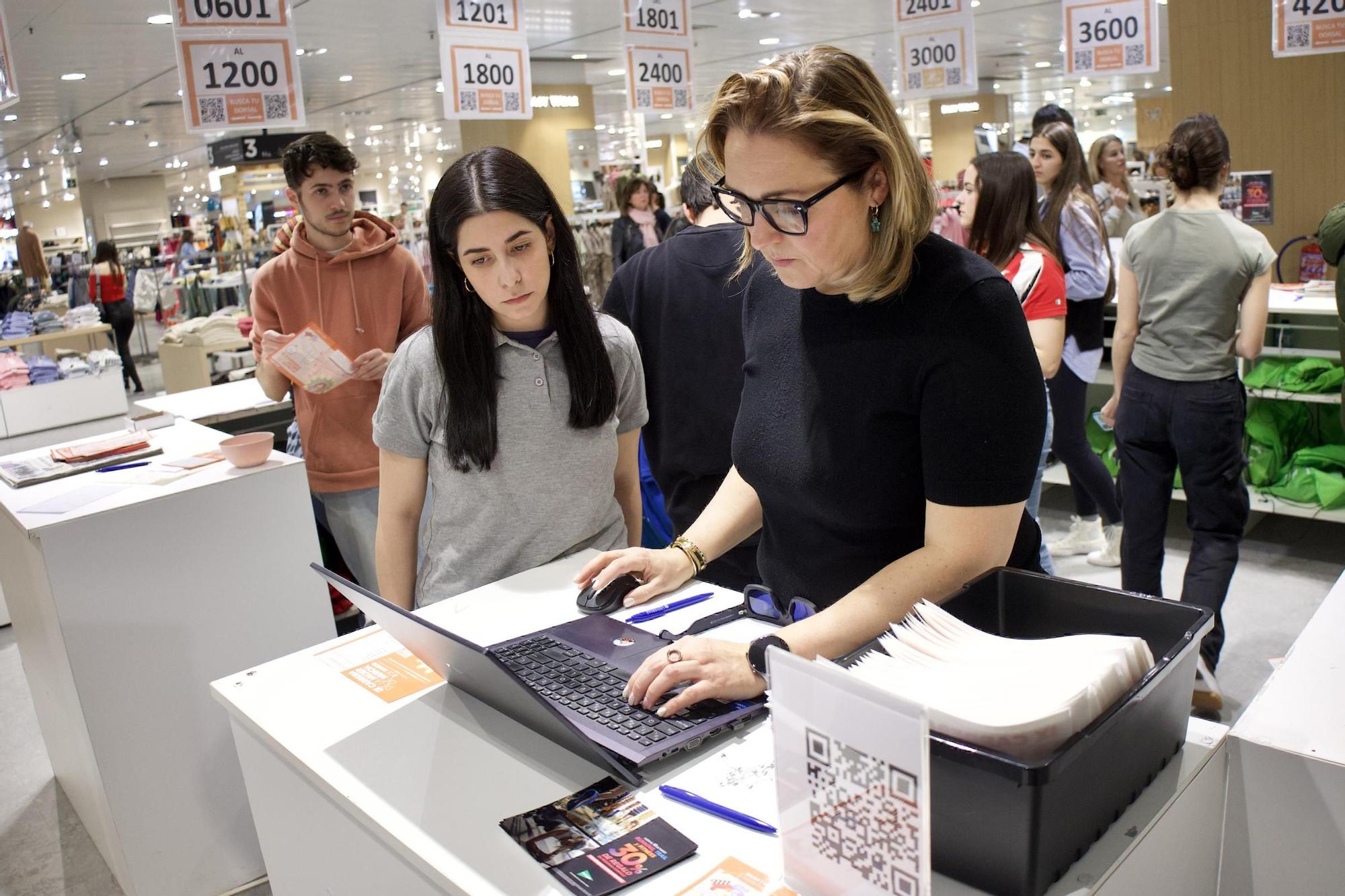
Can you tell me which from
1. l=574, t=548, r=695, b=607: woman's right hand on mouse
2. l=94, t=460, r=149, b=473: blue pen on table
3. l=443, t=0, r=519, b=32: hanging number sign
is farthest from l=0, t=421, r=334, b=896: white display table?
l=443, t=0, r=519, b=32: hanging number sign

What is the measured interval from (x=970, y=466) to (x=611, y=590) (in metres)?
0.70

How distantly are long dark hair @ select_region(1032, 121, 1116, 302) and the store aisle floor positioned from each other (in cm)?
143

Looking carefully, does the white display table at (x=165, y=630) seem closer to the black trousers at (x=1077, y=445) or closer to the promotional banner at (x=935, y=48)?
the black trousers at (x=1077, y=445)

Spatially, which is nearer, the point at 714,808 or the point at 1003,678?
the point at 1003,678

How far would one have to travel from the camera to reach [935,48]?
21.4 ft

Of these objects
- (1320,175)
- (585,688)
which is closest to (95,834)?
(585,688)

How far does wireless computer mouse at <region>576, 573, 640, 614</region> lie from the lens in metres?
1.70

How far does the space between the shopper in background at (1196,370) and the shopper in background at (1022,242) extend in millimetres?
354

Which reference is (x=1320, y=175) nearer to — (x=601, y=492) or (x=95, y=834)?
(x=601, y=492)

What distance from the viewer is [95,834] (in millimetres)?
2945

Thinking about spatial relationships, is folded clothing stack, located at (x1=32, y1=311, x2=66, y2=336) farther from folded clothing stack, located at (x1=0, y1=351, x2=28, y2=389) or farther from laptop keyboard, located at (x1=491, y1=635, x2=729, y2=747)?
laptop keyboard, located at (x1=491, y1=635, x2=729, y2=747)

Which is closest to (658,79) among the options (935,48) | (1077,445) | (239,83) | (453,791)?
(935,48)

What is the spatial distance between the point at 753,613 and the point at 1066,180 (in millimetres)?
3046

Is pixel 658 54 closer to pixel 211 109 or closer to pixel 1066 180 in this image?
pixel 211 109
